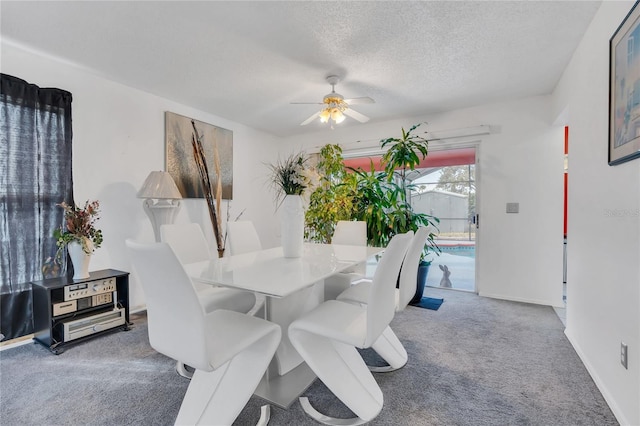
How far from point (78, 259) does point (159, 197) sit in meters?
0.84

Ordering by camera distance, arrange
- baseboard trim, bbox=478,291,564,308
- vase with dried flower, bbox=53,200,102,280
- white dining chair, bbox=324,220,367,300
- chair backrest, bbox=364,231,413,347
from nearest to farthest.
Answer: chair backrest, bbox=364,231,413,347, vase with dried flower, bbox=53,200,102,280, white dining chair, bbox=324,220,367,300, baseboard trim, bbox=478,291,564,308

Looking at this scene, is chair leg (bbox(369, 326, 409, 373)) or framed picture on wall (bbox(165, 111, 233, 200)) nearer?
chair leg (bbox(369, 326, 409, 373))

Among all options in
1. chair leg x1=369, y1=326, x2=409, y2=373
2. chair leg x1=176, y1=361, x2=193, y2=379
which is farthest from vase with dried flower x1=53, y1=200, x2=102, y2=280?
chair leg x1=369, y1=326, x2=409, y2=373

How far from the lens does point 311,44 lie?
7.41 feet

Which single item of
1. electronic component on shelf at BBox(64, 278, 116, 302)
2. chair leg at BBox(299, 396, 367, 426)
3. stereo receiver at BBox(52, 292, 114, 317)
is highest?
electronic component on shelf at BBox(64, 278, 116, 302)

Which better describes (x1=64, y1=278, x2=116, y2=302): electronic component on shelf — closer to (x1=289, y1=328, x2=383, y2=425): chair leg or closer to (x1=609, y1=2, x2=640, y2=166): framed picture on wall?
(x1=289, y1=328, x2=383, y2=425): chair leg

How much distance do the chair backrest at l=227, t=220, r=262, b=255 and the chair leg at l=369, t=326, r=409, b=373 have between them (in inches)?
56.5

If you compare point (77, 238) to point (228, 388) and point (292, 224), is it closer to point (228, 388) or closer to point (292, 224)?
point (292, 224)

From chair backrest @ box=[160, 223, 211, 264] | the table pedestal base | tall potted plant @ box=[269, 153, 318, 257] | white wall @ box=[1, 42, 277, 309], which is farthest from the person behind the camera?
white wall @ box=[1, 42, 277, 309]

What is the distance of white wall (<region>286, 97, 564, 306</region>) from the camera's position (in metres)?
3.30

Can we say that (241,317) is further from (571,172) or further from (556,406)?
(571,172)


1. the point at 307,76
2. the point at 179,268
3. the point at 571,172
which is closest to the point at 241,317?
the point at 179,268

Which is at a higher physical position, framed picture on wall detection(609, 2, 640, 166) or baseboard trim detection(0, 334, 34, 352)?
framed picture on wall detection(609, 2, 640, 166)

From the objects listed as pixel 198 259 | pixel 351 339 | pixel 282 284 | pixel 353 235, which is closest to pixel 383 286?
pixel 351 339
